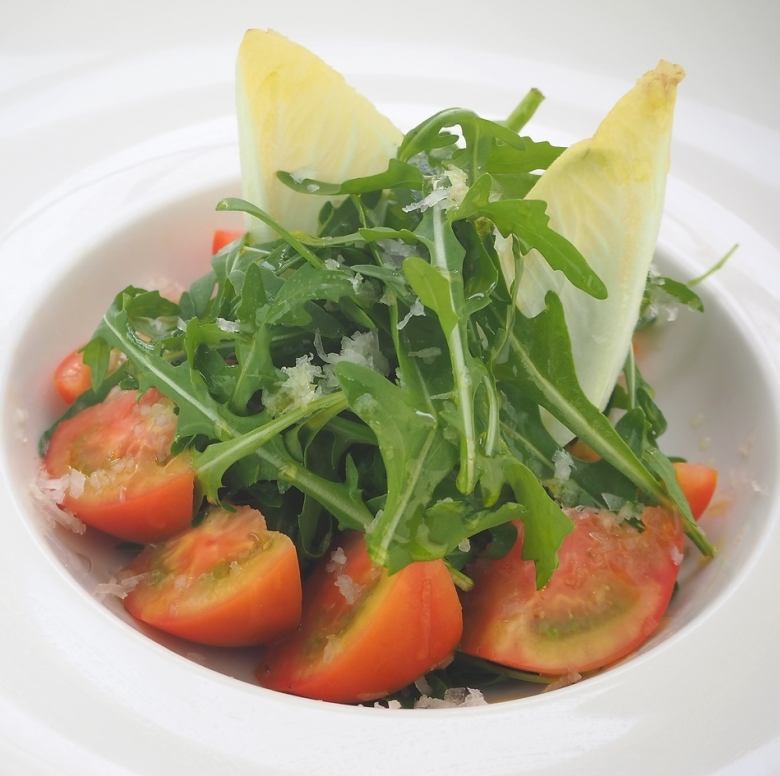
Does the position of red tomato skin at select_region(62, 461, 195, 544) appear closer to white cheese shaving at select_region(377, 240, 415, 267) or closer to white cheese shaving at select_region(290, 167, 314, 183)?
white cheese shaving at select_region(377, 240, 415, 267)

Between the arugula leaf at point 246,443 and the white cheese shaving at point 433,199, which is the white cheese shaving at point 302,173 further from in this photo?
the arugula leaf at point 246,443

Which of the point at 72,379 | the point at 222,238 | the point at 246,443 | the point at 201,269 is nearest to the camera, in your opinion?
the point at 246,443

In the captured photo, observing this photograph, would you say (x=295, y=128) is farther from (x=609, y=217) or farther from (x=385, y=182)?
(x=609, y=217)

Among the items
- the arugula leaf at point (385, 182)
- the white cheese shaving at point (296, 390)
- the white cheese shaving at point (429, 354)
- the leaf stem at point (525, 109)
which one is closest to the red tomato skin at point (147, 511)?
the white cheese shaving at point (296, 390)

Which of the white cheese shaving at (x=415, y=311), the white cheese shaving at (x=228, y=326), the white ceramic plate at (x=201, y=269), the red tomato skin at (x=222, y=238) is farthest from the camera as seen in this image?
the red tomato skin at (x=222, y=238)

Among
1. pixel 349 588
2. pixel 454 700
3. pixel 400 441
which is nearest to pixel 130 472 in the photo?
pixel 349 588

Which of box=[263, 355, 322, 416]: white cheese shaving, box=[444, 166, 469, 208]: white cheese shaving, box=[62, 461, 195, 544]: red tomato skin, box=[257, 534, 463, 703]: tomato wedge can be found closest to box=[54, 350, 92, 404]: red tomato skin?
box=[62, 461, 195, 544]: red tomato skin

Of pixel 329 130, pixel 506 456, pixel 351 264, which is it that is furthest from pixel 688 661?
pixel 329 130
